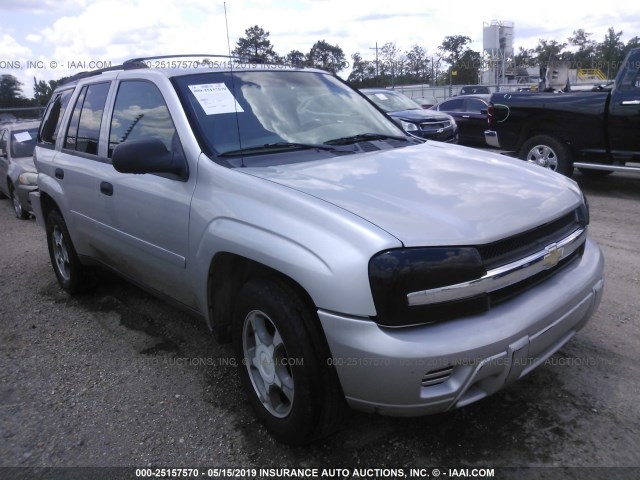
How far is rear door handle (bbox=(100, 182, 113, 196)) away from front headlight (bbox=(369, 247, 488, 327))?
2286mm

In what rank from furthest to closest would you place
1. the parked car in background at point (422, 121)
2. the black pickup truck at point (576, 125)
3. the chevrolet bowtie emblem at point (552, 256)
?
the parked car in background at point (422, 121) → the black pickup truck at point (576, 125) → the chevrolet bowtie emblem at point (552, 256)

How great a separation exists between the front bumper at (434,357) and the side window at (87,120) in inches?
108

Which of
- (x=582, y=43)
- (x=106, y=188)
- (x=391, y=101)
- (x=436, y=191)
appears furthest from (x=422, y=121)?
(x=582, y=43)

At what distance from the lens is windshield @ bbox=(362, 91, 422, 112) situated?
1277 cm

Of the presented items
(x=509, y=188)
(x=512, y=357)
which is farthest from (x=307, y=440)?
(x=509, y=188)

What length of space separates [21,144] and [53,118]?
573 cm

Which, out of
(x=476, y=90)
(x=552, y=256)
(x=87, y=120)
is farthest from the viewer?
(x=476, y=90)

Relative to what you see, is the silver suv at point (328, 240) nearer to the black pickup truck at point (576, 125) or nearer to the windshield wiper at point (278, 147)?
the windshield wiper at point (278, 147)

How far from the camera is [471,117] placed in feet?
46.8

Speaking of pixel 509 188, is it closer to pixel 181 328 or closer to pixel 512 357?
pixel 512 357

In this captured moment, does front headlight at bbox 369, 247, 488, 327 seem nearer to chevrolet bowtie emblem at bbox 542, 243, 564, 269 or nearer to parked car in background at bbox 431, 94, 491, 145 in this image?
chevrolet bowtie emblem at bbox 542, 243, 564, 269

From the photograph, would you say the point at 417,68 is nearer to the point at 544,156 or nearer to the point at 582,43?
the point at 582,43

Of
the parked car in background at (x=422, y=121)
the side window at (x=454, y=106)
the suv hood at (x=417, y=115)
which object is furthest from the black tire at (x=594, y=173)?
the side window at (x=454, y=106)

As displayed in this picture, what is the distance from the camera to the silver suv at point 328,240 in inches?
87.4
